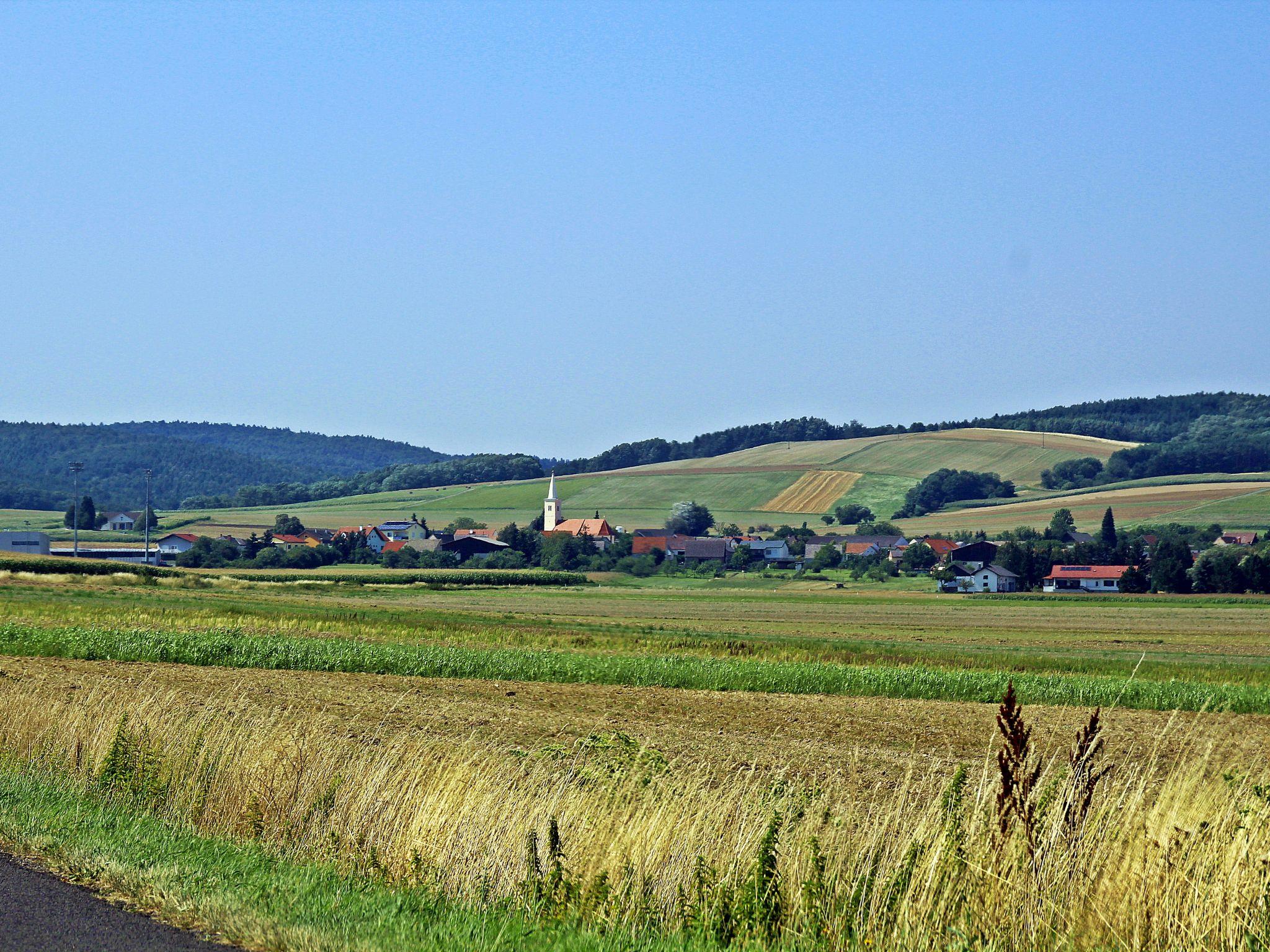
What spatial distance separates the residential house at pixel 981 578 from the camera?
402 ft

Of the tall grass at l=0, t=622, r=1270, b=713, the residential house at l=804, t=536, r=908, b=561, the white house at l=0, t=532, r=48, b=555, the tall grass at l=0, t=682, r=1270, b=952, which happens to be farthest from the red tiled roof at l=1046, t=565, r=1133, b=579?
the tall grass at l=0, t=682, r=1270, b=952

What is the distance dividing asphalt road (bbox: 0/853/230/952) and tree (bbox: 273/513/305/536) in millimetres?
165283

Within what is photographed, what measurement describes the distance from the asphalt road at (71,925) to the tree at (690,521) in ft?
556

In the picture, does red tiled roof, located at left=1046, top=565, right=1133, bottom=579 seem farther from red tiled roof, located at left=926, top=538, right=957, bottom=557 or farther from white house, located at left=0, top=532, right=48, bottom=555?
white house, located at left=0, top=532, right=48, bottom=555

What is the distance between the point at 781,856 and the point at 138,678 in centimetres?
2107

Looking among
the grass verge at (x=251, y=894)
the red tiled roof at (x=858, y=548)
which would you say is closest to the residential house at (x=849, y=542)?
the red tiled roof at (x=858, y=548)

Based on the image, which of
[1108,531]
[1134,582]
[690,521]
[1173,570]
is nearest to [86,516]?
[690,521]

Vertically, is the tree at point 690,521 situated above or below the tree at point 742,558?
above

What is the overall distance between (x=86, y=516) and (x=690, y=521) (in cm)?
8159

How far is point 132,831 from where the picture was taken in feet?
43.0

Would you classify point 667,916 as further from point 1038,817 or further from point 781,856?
point 1038,817

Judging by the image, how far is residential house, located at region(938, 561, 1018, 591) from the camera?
4820 inches

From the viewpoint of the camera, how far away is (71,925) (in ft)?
32.6

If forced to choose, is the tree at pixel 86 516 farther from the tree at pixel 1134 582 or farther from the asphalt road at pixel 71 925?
the asphalt road at pixel 71 925
